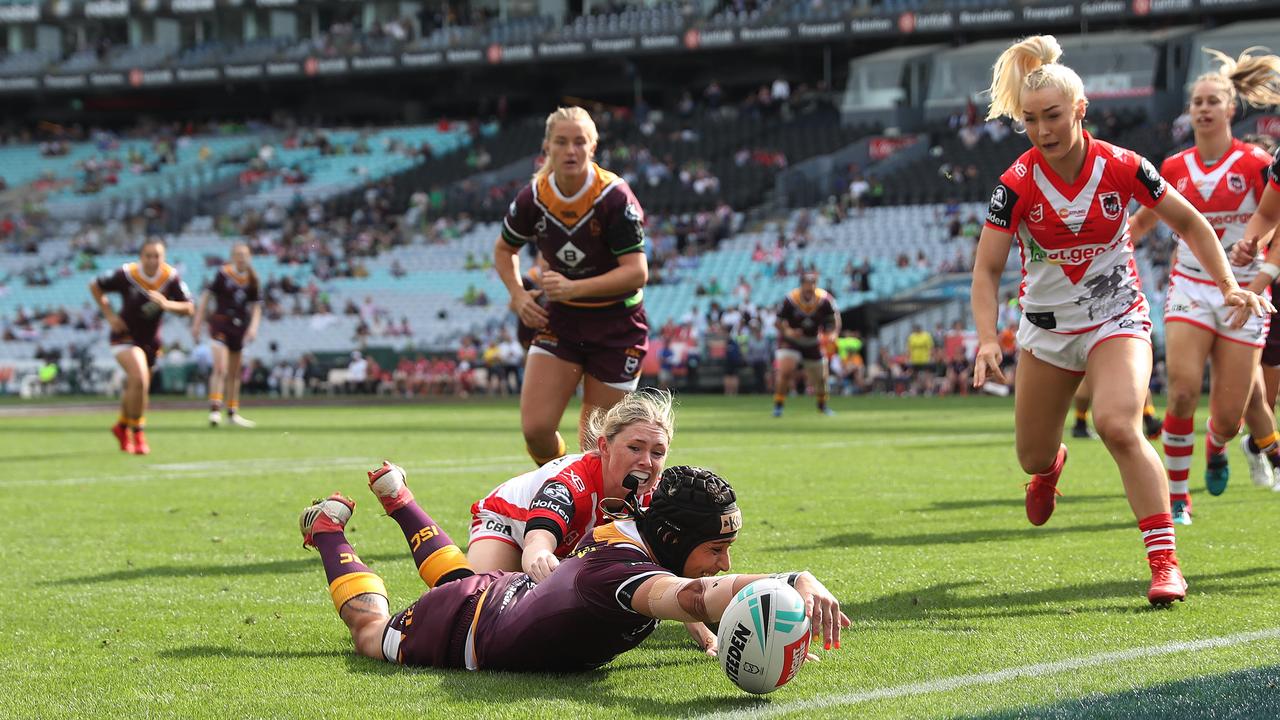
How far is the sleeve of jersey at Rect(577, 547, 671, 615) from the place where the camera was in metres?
4.51

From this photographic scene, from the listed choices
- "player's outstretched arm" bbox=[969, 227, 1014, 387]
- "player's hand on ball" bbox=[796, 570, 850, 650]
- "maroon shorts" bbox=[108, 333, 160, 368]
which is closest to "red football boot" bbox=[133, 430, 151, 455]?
"maroon shorts" bbox=[108, 333, 160, 368]

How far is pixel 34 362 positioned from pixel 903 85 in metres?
27.4

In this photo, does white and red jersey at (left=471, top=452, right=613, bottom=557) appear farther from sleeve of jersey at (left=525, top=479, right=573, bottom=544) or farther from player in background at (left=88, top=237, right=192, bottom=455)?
player in background at (left=88, top=237, right=192, bottom=455)

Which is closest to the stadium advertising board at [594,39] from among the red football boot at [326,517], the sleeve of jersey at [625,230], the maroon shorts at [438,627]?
the sleeve of jersey at [625,230]

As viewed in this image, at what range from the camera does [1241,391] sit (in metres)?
8.08

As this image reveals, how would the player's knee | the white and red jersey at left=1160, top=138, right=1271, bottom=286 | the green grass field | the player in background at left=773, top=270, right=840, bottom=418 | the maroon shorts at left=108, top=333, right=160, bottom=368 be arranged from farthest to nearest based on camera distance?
1. the player in background at left=773, top=270, right=840, bottom=418
2. the maroon shorts at left=108, top=333, right=160, bottom=368
3. the white and red jersey at left=1160, top=138, right=1271, bottom=286
4. the player's knee
5. the green grass field

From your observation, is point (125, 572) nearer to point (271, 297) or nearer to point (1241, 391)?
point (1241, 391)

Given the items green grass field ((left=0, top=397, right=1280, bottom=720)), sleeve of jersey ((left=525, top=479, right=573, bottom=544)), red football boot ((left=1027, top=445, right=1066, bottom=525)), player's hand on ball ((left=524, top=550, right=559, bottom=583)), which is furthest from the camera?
red football boot ((left=1027, top=445, right=1066, bottom=525))

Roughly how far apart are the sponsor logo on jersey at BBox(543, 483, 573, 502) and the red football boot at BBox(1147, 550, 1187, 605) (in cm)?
227

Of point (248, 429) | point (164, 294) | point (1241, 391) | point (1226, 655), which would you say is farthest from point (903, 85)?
point (1226, 655)

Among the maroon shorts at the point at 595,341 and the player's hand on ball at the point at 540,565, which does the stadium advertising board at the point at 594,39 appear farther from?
the player's hand on ball at the point at 540,565

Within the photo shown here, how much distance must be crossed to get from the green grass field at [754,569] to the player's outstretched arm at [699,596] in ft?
0.91

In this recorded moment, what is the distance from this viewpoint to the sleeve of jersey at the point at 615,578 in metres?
4.51

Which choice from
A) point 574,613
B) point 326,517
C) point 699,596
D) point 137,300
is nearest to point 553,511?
point 574,613
